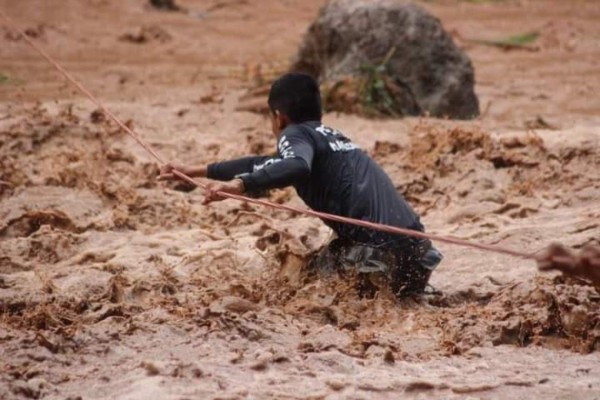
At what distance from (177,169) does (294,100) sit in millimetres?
561

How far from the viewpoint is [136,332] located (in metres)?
4.14

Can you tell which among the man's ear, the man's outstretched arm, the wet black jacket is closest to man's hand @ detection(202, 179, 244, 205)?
the wet black jacket

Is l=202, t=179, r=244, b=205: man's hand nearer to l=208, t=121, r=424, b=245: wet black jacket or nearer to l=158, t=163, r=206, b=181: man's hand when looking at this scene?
l=208, t=121, r=424, b=245: wet black jacket

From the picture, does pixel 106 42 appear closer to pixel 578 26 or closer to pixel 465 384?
pixel 578 26

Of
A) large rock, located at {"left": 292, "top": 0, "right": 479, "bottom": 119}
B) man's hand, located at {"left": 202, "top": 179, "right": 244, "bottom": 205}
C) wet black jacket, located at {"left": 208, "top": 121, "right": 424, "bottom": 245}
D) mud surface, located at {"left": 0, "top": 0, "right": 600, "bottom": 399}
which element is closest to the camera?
mud surface, located at {"left": 0, "top": 0, "right": 600, "bottom": 399}

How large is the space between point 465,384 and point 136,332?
119cm

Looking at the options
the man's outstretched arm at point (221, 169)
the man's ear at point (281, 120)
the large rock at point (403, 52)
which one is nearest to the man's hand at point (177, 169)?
the man's outstretched arm at point (221, 169)

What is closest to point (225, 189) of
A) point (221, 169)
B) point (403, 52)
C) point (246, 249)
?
point (221, 169)

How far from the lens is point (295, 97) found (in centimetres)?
480

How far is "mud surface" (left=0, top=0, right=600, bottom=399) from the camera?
3836 millimetres

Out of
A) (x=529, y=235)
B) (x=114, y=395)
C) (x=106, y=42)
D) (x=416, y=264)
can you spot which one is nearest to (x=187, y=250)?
(x=416, y=264)

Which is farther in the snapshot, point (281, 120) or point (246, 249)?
point (246, 249)

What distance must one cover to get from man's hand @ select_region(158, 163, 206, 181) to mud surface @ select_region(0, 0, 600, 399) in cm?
45

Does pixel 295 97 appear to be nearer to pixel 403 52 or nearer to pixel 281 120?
pixel 281 120
